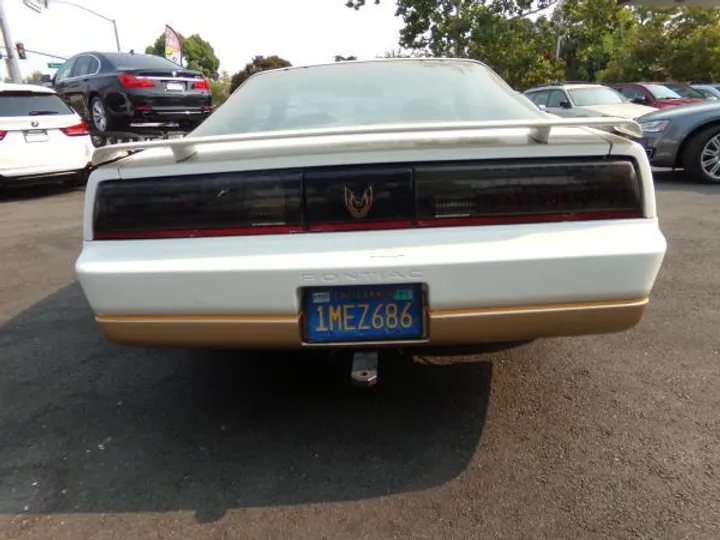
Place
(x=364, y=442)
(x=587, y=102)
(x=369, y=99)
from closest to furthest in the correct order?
(x=364, y=442), (x=369, y=99), (x=587, y=102)

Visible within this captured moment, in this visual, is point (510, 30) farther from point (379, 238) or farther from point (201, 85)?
point (379, 238)

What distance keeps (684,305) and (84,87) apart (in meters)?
10.3

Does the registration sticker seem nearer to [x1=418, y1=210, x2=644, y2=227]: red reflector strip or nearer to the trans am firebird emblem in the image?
the trans am firebird emblem

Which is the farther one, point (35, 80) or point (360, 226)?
point (35, 80)

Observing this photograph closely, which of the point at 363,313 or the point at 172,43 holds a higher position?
the point at 172,43

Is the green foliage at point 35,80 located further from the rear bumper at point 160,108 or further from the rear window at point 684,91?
the rear window at point 684,91

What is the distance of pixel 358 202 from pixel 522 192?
572 mm

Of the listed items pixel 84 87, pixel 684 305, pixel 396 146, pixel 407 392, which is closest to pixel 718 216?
pixel 684 305

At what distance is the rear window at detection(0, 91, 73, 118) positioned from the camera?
784 cm

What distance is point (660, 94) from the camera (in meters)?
12.6

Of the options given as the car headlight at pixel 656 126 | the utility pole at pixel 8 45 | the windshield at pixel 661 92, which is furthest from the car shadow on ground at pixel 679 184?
the utility pole at pixel 8 45

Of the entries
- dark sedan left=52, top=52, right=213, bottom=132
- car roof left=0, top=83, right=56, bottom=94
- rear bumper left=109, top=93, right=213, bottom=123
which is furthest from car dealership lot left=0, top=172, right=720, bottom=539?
dark sedan left=52, top=52, right=213, bottom=132

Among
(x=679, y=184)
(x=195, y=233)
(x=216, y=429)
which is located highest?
(x=195, y=233)

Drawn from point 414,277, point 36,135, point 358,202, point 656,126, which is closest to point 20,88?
point 36,135
